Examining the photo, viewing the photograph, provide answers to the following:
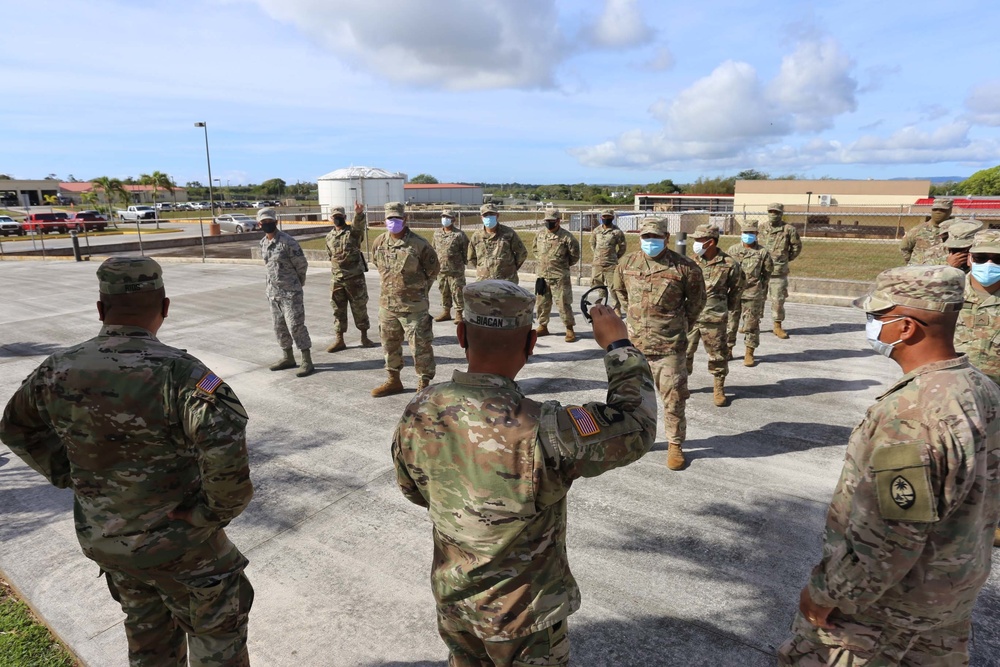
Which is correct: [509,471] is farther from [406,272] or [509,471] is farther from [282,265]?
[282,265]

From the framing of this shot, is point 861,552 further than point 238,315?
No

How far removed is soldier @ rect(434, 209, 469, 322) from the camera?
9.73 meters

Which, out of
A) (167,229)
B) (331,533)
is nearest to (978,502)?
(331,533)

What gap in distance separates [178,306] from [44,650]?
9.99 meters

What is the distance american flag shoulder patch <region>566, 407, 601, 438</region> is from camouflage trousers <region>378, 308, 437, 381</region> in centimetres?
465

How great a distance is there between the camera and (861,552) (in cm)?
192

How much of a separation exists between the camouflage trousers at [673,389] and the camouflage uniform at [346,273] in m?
4.97

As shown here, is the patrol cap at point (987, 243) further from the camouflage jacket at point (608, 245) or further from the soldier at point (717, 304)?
the camouflage jacket at point (608, 245)

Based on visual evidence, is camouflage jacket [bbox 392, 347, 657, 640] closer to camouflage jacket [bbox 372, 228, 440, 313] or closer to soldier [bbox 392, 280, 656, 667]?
soldier [bbox 392, 280, 656, 667]

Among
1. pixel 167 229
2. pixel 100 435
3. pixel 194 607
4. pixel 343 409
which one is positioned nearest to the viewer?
pixel 100 435

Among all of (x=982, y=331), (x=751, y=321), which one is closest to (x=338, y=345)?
(x=751, y=321)

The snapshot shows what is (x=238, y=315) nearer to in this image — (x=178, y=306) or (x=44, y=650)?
(x=178, y=306)

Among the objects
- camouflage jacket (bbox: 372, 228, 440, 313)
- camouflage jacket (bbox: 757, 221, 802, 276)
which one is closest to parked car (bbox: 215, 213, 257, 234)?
camouflage jacket (bbox: 372, 228, 440, 313)

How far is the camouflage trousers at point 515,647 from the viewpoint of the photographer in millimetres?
1923
